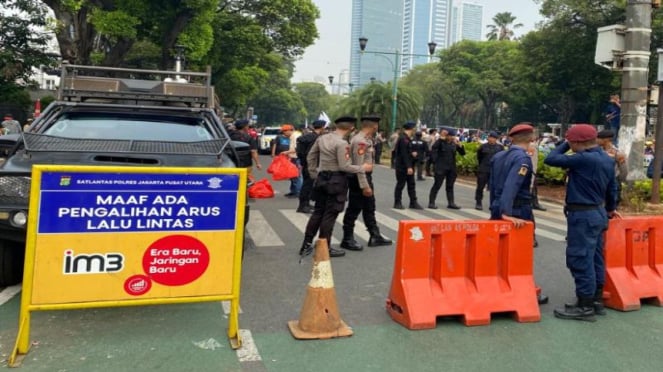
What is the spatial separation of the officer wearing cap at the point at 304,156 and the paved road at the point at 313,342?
4.75 m

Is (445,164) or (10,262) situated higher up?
(445,164)

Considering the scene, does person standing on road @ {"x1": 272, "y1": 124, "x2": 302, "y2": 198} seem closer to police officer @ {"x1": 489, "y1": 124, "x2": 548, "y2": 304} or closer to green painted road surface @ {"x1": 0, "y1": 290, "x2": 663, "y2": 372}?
police officer @ {"x1": 489, "y1": 124, "x2": 548, "y2": 304}

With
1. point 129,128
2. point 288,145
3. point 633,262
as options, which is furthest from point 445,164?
point 129,128

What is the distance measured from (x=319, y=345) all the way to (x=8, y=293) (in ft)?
9.94

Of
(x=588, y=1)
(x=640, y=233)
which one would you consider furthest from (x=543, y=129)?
(x=640, y=233)

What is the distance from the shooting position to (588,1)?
40375 millimetres

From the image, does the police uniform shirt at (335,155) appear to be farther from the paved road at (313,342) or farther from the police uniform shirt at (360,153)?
the paved road at (313,342)

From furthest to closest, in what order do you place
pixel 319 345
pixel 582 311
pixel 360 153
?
pixel 360 153
pixel 582 311
pixel 319 345

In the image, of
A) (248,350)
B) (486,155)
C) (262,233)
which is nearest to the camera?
(248,350)

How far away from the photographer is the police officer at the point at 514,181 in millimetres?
5266

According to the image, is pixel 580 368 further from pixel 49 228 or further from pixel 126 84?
pixel 126 84

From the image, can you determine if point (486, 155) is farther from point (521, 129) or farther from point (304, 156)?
point (521, 129)

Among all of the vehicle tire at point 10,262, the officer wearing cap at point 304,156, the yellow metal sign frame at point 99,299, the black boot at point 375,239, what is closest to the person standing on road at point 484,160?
the officer wearing cap at point 304,156

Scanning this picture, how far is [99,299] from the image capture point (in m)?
4.15
